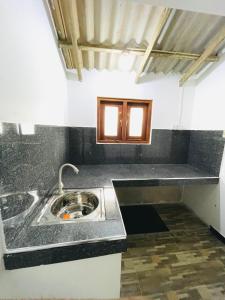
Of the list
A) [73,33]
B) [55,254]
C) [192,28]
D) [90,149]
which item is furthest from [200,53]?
[55,254]

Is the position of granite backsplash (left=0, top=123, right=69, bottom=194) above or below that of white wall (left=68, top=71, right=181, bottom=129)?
below

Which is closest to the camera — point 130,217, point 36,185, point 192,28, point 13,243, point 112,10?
point 13,243

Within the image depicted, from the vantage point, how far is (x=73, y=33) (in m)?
1.31

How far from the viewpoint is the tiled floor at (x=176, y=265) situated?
1.18 meters

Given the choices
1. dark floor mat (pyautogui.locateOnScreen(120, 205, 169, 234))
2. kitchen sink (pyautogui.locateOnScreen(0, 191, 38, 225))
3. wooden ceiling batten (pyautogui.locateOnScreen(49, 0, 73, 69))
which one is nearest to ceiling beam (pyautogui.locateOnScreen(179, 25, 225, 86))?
wooden ceiling batten (pyautogui.locateOnScreen(49, 0, 73, 69))

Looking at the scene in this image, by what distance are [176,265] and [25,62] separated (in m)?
2.12

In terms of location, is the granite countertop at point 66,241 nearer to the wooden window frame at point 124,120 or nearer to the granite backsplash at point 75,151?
the granite backsplash at point 75,151

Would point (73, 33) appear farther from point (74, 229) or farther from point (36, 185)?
point (74, 229)

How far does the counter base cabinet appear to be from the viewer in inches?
26.5

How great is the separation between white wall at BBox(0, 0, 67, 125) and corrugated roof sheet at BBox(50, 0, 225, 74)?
0.38 m

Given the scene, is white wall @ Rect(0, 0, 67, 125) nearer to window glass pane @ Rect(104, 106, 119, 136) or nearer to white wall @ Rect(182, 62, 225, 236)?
window glass pane @ Rect(104, 106, 119, 136)

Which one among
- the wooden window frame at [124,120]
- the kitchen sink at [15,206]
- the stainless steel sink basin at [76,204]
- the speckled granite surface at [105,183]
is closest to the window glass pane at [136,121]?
the wooden window frame at [124,120]

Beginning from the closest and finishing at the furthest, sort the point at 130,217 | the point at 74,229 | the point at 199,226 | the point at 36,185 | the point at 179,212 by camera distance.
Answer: the point at 74,229 → the point at 36,185 → the point at 199,226 → the point at 130,217 → the point at 179,212

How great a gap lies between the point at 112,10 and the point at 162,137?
1730mm
